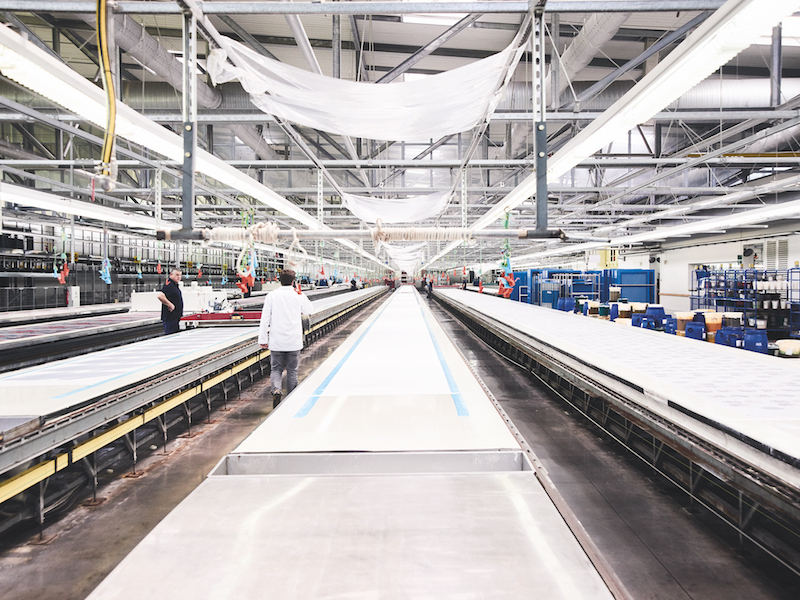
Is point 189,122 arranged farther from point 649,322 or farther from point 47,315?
point 649,322

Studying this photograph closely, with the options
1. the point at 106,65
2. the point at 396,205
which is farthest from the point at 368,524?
the point at 396,205

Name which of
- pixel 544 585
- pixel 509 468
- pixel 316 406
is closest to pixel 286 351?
pixel 316 406

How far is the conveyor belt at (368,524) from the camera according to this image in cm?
91

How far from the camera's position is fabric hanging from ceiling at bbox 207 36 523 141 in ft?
8.90

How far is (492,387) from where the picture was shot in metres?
6.03

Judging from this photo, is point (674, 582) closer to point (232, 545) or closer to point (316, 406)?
point (316, 406)

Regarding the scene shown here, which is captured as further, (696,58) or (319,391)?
(319,391)

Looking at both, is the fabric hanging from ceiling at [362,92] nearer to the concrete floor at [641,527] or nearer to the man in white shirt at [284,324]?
the man in white shirt at [284,324]

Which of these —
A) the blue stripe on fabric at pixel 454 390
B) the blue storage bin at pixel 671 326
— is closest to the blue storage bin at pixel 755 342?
the blue storage bin at pixel 671 326

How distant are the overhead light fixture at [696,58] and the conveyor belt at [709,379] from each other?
168 cm

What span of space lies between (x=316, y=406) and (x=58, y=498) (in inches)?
79.3

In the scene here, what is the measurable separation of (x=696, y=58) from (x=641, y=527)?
266 cm

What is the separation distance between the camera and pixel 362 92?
112 inches

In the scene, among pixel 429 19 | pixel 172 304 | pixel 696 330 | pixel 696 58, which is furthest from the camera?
pixel 696 330
